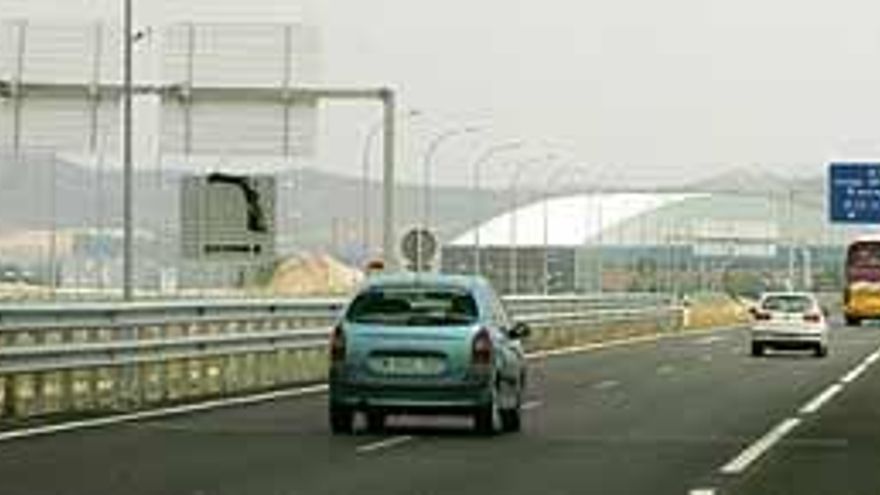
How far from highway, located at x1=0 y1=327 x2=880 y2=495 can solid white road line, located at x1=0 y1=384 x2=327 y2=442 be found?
359 millimetres

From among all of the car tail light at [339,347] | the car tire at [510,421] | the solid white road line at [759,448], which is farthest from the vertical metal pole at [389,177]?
the car tail light at [339,347]

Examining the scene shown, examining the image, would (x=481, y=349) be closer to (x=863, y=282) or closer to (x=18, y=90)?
(x=18, y=90)

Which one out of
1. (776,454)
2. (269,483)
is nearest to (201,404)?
(776,454)

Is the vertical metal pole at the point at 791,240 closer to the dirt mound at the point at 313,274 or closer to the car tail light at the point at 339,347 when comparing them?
the dirt mound at the point at 313,274

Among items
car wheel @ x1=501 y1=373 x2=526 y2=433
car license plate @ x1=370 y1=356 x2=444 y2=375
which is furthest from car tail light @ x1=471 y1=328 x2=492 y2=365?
car wheel @ x1=501 y1=373 x2=526 y2=433

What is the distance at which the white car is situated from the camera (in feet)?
171

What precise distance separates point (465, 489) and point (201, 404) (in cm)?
1188

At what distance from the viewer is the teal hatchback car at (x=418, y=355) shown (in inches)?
899

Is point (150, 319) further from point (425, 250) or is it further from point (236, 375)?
point (425, 250)

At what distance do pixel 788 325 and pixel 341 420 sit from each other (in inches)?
1189

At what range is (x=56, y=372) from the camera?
25078 mm

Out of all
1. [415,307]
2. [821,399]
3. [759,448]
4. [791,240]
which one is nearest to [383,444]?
[415,307]

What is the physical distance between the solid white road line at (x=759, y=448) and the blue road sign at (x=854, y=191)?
6098 cm

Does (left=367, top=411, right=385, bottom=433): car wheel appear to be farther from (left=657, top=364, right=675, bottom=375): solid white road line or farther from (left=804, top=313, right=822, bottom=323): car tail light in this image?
(left=804, top=313, right=822, bottom=323): car tail light
